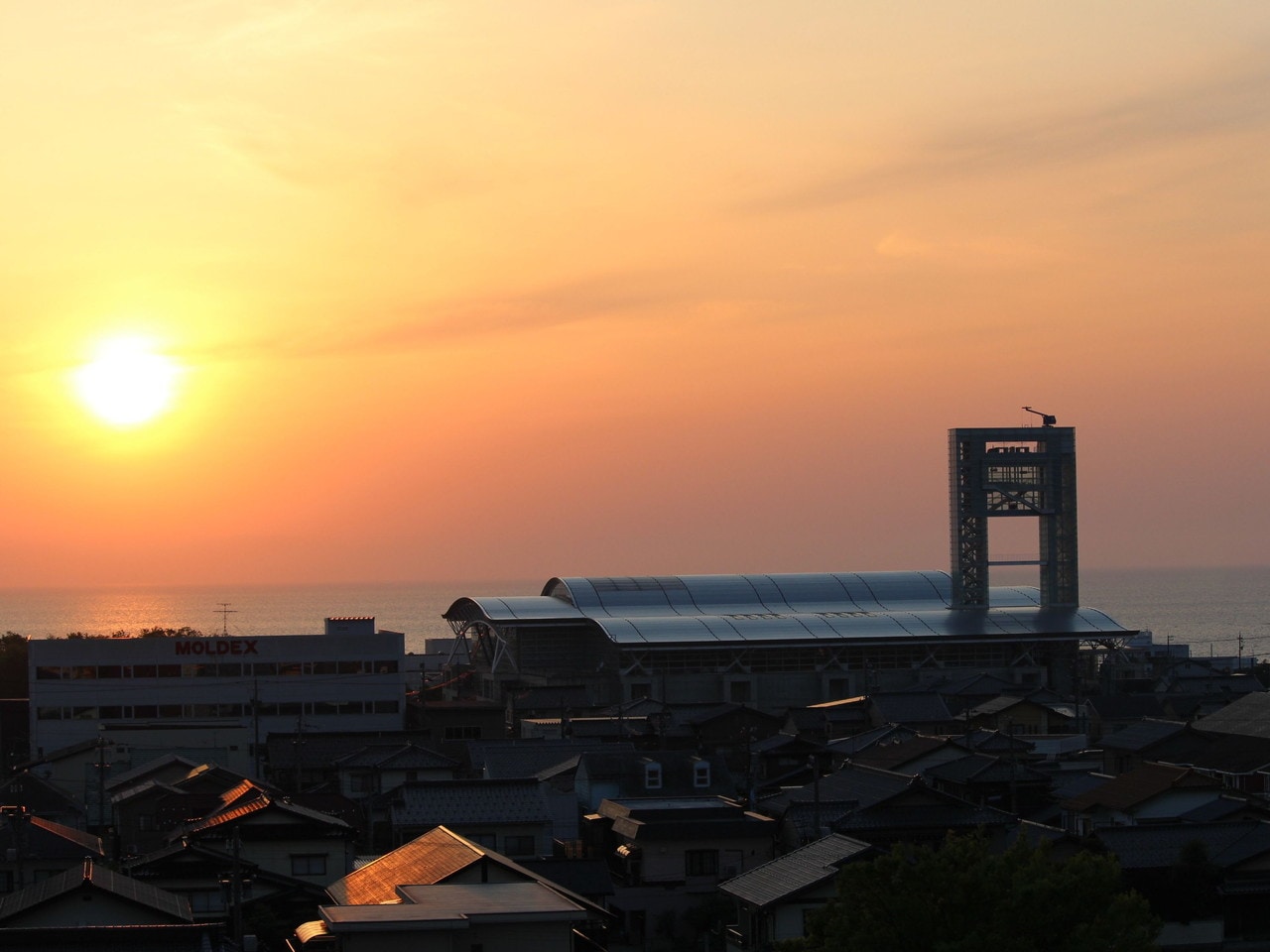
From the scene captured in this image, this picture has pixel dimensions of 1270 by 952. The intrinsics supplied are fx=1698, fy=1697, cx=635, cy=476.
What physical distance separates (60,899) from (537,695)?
156 ft

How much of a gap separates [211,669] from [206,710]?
63.1 inches

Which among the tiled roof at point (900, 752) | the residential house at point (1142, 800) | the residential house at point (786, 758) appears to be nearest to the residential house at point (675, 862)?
the residential house at point (1142, 800)

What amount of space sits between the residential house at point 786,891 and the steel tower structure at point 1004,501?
57.6m

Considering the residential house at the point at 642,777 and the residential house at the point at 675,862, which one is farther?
the residential house at the point at 642,777

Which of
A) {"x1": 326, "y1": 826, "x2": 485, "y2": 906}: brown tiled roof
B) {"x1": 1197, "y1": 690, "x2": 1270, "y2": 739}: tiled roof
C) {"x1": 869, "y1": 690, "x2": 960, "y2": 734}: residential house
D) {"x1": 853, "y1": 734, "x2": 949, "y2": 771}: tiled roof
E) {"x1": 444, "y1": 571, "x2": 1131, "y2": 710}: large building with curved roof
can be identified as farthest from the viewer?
{"x1": 444, "y1": 571, "x2": 1131, "y2": 710}: large building with curved roof

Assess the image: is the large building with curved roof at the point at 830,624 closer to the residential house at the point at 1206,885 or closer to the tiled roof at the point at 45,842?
the tiled roof at the point at 45,842

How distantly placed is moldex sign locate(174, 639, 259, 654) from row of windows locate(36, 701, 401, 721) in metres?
2.06

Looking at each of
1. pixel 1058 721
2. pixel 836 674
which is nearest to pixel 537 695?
pixel 836 674

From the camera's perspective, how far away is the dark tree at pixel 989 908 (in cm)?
1967

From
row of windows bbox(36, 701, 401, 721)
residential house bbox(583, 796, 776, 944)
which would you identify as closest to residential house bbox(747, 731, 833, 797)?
residential house bbox(583, 796, 776, 944)

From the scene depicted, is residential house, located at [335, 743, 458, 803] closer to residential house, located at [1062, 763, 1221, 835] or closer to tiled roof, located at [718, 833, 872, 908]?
residential house, located at [1062, 763, 1221, 835]

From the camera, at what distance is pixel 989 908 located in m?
20.0

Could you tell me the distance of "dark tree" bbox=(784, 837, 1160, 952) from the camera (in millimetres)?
19672

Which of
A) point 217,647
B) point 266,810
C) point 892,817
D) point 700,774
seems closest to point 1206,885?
point 892,817
